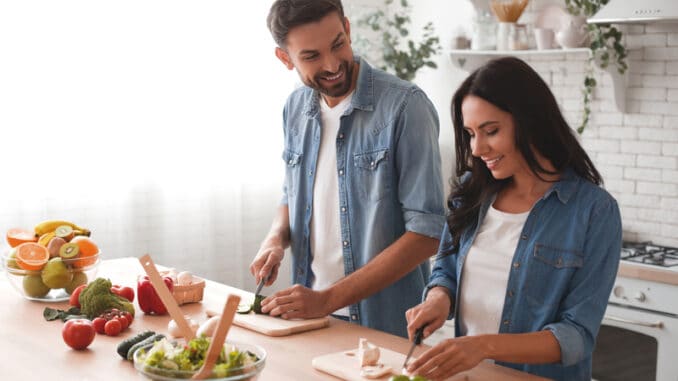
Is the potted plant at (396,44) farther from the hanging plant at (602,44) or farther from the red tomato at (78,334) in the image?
the red tomato at (78,334)

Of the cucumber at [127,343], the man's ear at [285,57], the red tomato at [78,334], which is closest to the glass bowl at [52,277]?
the red tomato at [78,334]

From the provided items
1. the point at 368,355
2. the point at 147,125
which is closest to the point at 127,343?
the point at 368,355

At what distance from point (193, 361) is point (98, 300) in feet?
2.39

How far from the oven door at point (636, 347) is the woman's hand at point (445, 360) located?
2.05 metres

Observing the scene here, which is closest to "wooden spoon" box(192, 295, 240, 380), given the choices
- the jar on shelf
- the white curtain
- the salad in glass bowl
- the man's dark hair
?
the salad in glass bowl

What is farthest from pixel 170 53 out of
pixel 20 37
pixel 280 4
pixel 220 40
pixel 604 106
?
pixel 604 106

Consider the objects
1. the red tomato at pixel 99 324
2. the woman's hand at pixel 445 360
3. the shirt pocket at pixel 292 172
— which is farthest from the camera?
the shirt pocket at pixel 292 172

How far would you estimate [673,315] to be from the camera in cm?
354

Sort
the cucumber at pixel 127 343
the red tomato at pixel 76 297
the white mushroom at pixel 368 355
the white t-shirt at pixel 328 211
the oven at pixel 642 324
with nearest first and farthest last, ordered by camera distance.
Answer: the white mushroom at pixel 368 355 < the cucumber at pixel 127 343 < the red tomato at pixel 76 297 < the white t-shirt at pixel 328 211 < the oven at pixel 642 324

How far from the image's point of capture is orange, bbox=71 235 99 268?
2.56 meters

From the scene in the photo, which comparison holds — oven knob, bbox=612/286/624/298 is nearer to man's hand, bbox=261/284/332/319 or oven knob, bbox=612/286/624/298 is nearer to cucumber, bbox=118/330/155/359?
man's hand, bbox=261/284/332/319

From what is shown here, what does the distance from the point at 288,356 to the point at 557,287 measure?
665mm

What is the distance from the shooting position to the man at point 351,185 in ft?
8.07

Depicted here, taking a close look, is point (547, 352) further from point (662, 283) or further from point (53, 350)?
point (662, 283)
